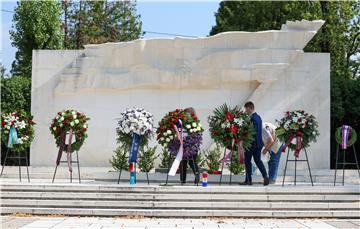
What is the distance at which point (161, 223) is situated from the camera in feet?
32.0

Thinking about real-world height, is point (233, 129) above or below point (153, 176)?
above

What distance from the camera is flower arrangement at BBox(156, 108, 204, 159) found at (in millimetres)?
12297

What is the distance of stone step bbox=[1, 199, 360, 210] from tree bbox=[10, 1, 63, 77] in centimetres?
1367

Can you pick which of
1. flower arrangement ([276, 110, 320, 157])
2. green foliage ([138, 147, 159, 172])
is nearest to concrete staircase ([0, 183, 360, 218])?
flower arrangement ([276, 110, 320, 157])

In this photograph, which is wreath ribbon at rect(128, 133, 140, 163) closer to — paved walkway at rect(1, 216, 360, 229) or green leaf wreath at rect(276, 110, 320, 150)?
paved walkway at rect(1, 216, 360, 229)

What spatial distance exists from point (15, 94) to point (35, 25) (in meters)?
3.24

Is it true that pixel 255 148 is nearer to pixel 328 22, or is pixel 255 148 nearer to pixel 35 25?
pixel 35 25

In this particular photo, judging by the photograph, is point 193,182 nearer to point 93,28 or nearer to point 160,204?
point 160,204

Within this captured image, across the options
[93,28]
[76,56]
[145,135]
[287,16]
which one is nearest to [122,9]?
[93,28]

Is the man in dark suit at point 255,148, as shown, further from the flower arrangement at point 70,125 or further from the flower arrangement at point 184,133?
the flower arrangement at point 70,125

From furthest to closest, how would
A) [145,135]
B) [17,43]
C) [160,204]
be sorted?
[17,43]
[145,135]
[160,204]

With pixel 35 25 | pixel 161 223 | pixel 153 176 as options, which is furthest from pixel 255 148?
pixel 35 25

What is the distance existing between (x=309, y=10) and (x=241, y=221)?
66.3ft

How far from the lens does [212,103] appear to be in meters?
17.2
